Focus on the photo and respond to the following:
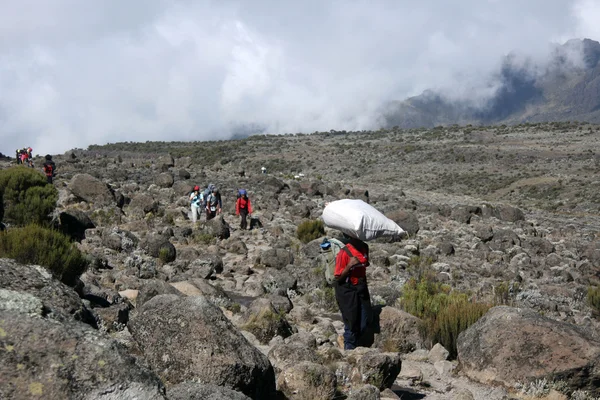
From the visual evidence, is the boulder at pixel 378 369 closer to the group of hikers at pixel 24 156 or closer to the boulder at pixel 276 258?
the boulder at pixel 276 258

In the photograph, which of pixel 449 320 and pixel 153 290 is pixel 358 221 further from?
pixel 153 290

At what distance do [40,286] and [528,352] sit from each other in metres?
4.27

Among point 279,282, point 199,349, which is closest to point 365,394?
point 199,349

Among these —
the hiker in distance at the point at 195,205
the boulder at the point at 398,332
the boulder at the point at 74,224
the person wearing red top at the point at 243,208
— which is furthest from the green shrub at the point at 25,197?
the boulder at the point at 398,332

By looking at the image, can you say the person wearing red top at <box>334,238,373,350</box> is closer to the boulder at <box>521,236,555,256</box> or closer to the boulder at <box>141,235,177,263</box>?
the boulder at <box>141,235,177,263</box>

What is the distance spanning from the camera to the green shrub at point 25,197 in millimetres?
14742

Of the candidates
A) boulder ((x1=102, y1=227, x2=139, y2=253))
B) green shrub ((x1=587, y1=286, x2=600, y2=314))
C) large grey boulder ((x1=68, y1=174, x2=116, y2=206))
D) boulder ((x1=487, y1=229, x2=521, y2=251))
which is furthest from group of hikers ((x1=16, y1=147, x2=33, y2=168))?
green shrub ((x1=587, y1=286, x2=600, y2=314))

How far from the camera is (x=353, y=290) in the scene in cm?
654

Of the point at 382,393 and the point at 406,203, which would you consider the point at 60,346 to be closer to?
the point at 382,393

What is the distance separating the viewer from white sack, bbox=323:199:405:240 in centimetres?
620

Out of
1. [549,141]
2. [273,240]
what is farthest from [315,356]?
[549,141]

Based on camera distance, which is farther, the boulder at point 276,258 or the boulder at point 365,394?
the boulder at point 276,258

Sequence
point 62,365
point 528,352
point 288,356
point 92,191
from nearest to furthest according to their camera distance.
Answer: point 62,365 → point 288,356 → point 528,352 → point 92,191

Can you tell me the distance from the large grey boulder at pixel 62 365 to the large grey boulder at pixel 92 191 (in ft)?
58.2
